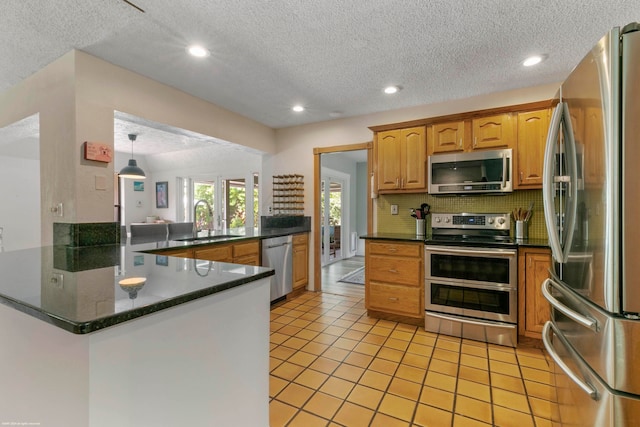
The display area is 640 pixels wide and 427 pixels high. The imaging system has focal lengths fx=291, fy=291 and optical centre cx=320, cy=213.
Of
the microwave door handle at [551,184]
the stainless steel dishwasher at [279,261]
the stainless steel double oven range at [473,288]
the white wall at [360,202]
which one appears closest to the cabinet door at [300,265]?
the stainless steel dishwasher at [279,261]

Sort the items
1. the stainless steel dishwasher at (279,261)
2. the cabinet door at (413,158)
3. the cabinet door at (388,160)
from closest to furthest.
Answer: the cabinet door at (413,158) < the cabinet door at (388,160) < the stainless steel dishwasher at (279,261)

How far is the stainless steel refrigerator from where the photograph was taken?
2.78 feet

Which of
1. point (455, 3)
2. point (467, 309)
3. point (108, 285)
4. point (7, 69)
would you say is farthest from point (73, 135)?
point (467, 309)

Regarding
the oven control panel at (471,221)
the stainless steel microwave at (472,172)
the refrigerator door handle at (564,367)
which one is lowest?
the refrigerator door handle at (564,367)

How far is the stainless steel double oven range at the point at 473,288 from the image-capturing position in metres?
2.51

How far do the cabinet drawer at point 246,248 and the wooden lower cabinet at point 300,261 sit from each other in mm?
695

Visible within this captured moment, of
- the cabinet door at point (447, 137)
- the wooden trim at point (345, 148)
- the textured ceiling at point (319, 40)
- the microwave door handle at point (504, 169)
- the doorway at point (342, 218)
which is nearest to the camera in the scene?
the textured ceiling at point (319, 40)

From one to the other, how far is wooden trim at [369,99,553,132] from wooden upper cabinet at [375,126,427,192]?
0.17ft

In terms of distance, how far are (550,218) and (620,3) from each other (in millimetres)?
1569

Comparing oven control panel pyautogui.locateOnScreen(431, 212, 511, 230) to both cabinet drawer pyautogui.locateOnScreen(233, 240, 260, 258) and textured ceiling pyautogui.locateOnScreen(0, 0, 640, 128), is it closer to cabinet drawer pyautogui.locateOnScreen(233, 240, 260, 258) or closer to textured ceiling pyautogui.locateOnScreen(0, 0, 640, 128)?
textured ceiling pyautogui.locateOnScreen(0, 0, 640, 128)

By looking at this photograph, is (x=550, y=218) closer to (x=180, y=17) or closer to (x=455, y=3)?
(x=455, y=3)

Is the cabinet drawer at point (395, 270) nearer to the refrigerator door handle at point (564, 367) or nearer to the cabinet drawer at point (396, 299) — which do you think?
the cabinet drawer at point (396, 299)

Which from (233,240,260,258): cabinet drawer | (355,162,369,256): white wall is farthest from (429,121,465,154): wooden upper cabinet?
(355,162,369,256): white wall

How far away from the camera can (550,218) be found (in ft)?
4.10
